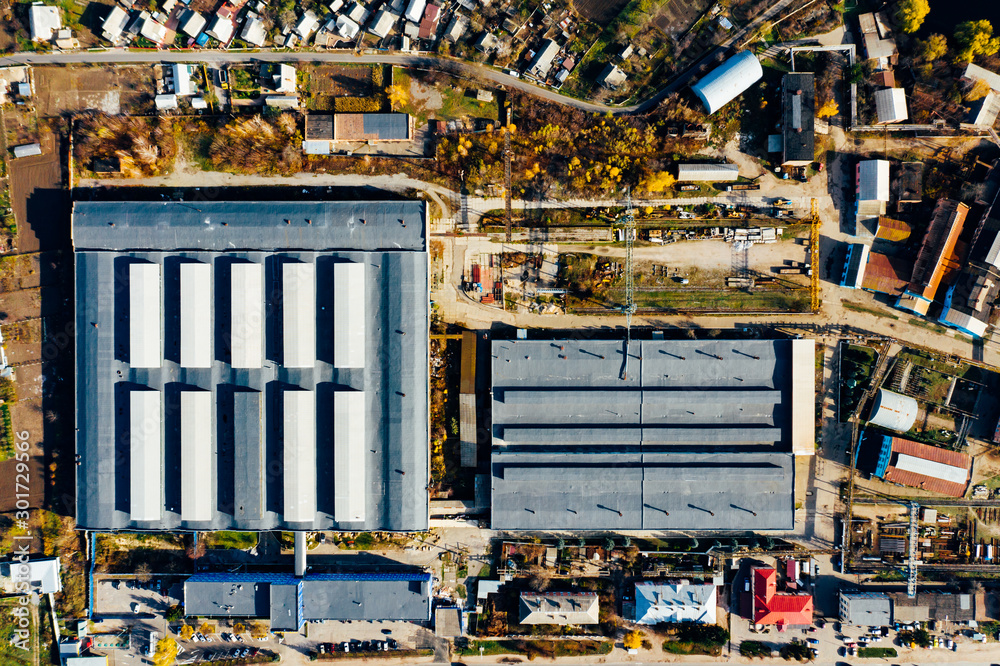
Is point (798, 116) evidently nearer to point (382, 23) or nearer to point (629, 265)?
point (629, 265)

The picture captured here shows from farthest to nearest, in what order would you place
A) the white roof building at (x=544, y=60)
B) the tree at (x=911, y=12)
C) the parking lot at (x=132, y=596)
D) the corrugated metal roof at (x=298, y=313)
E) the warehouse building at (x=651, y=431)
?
1. the parking lot at (x=132, y=596)
2. the white roof building at (x=544, y=60)
3. the warehouse building at (x=651, y=431)
4. the tree at (x=911, y=12)
5. the corrugated metal roof at (x=298, y=313)

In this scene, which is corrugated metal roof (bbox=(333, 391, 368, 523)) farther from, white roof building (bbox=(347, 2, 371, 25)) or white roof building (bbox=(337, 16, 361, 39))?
white roof building (bbox=(347, 2, 371, 25))

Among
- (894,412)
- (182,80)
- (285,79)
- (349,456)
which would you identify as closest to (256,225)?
(285,79)

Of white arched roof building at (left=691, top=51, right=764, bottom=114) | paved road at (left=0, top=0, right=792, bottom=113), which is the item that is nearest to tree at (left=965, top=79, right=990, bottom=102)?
white arched roof building at (left=691, top=51, right=764, bottom=114)

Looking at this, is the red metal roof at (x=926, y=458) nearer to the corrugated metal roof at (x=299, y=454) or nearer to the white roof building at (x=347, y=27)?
the corrugated metal roof at (x=299, y=454)

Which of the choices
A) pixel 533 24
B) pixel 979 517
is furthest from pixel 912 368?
pixel 533 24

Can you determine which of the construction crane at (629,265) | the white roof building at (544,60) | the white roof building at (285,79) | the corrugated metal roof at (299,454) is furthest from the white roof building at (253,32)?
the construction crane at (629,265)
